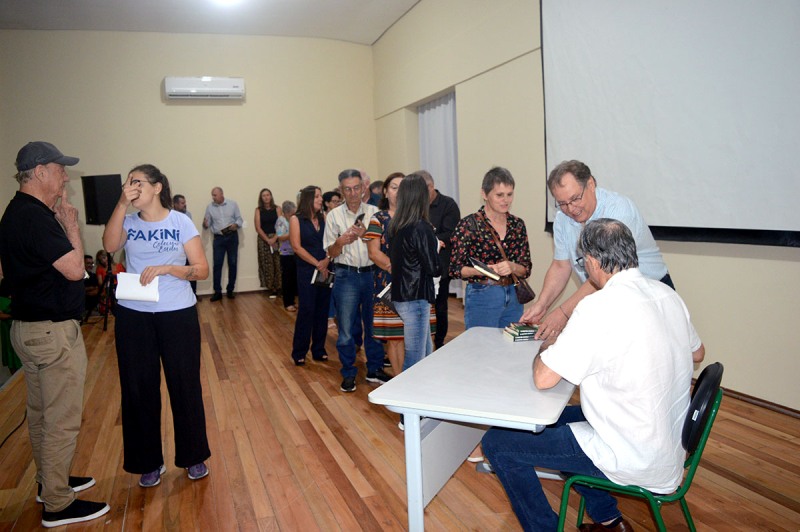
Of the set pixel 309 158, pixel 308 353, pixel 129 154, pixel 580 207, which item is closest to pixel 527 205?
pixel 308 353

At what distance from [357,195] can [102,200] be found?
4.53 metres

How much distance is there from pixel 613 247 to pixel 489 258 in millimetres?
1423

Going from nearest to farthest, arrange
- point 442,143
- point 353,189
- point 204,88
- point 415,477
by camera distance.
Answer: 1. point 415,477
2. point 353,189
3. point 442,143
4. point 204,88

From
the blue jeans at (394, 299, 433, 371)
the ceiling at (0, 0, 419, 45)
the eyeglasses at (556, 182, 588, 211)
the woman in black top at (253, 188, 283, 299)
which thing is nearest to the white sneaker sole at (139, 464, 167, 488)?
the blue jeans at (394, 299, 433, 371)

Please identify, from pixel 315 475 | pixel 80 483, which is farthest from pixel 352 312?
pixel 80 483

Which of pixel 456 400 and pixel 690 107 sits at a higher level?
pixel 690 107

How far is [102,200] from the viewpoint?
723 cm

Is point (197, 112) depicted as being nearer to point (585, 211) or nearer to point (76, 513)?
point (76, 513)

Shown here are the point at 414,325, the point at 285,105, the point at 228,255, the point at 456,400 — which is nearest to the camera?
the point at 456,400

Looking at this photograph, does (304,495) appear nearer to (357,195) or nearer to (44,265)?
(44,265)

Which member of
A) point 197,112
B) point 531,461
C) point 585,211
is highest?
point 197,112

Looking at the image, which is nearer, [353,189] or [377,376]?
[353,189]

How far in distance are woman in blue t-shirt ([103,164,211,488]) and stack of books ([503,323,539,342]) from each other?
1.48 m

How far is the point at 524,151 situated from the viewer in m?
5.78
